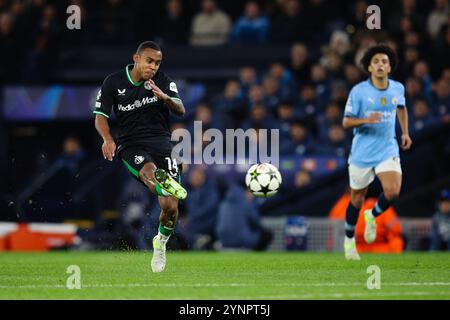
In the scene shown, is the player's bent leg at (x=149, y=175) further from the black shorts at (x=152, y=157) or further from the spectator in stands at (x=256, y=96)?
the spectator in stands at (x=256, y=96)

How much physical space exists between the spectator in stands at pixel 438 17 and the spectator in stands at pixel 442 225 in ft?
14.3

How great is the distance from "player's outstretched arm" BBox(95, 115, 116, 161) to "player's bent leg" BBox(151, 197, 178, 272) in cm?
77

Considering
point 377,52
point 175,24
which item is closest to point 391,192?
point 377,52

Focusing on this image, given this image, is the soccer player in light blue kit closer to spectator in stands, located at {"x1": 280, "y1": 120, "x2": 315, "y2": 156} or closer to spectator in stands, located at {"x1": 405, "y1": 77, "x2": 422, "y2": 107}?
spectator in stands, located at {"x1": 405, "y1": 77, "x2": 422, "y2": 107}

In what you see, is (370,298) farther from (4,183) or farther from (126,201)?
(4,183)

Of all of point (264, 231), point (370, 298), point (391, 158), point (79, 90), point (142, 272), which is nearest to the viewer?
point (370, 298)

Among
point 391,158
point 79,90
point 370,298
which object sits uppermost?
point 79,90

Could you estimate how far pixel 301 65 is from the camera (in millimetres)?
19922

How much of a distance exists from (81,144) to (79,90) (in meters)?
2.18

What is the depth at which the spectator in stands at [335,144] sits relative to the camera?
18391 mm

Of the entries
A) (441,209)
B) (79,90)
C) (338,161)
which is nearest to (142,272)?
(441,209)

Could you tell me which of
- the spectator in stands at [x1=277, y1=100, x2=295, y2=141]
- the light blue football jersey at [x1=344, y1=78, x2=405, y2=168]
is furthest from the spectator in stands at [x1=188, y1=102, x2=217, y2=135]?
the light blue football jersey at [x1=344, y1=78, x2=405, y2=168]

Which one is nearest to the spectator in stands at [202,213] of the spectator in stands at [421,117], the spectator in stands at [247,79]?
the spectator in stands at [247,79]

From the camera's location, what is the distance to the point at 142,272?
11.1 meters
